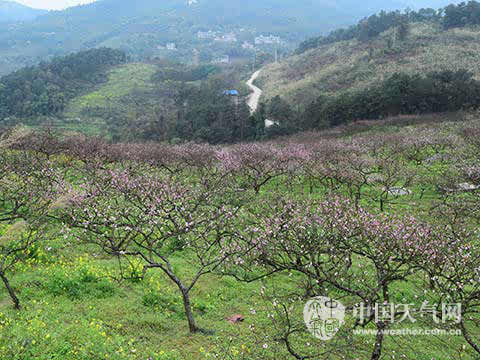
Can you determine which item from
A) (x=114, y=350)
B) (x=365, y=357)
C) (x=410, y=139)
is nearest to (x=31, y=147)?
(x=114, y=350)

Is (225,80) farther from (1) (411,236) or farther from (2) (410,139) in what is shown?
(1) (411,236)

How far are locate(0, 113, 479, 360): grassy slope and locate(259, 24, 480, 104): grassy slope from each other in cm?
6535

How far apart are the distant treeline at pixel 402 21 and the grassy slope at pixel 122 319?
325 ft

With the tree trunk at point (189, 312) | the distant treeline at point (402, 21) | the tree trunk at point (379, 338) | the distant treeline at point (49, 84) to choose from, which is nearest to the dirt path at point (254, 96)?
the distant treeline at point (402, 21)

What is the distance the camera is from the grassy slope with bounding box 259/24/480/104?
236ft

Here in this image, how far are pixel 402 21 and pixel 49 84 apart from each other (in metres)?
104

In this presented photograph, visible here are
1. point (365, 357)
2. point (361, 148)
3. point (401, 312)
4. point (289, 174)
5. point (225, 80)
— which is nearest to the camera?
point (401, 312)

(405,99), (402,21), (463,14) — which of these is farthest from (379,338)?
(463,14)

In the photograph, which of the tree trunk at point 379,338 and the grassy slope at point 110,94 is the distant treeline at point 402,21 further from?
the tree trunk at point 379,338

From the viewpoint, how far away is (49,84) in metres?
102

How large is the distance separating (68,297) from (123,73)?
429 feet

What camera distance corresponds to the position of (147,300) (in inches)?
428

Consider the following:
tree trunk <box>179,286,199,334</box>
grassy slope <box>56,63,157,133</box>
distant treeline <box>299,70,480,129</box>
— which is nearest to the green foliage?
distant treeline <box>299,70,480,129</box>

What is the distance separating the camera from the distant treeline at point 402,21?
296 ft
